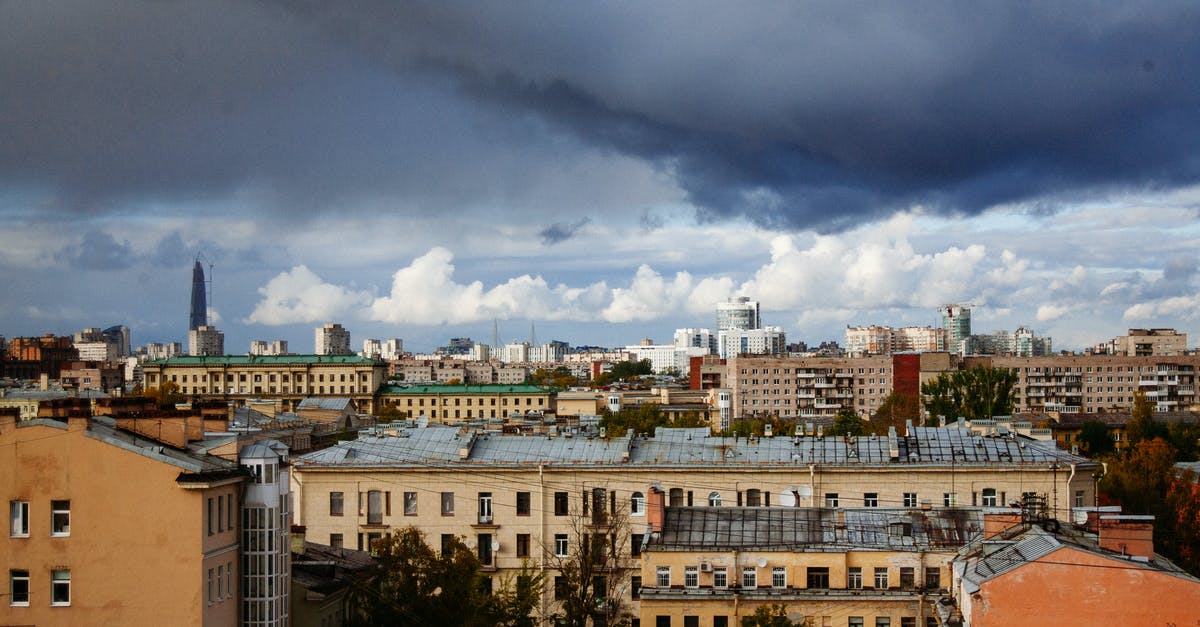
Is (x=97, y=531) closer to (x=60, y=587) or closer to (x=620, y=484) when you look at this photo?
(x=60, y=587)

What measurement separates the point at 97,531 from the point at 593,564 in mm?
21710

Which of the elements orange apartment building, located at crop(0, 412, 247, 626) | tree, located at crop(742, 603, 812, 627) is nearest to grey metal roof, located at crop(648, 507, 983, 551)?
tree, located at crop(742, 603, 812, 627)

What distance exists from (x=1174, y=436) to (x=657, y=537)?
81388 mm

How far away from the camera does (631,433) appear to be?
208 ft

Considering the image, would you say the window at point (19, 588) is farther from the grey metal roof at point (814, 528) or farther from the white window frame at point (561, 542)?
the white window frame at point (561, 542)

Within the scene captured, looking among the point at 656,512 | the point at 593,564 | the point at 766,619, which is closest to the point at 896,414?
the point at 593,564

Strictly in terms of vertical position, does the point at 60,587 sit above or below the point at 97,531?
below

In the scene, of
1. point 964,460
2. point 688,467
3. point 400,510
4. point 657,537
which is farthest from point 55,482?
point 964,460

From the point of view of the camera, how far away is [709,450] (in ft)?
198

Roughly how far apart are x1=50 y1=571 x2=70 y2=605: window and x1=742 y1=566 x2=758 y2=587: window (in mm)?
22612

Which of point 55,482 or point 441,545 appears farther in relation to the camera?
point 441,545

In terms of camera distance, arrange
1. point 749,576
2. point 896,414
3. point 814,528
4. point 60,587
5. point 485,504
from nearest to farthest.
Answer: point 60,587 < point 749,576 < point 814,528 < point 485,504 < point 896,414

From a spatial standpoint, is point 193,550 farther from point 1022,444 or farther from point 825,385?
point 825,385

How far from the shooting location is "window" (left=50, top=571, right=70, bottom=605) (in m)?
32.8
